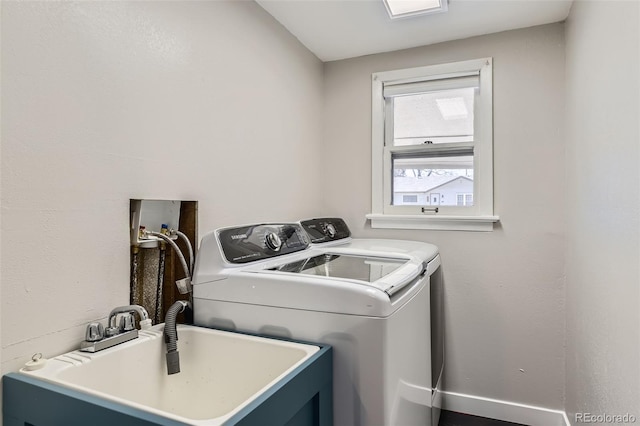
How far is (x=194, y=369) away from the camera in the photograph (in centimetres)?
119

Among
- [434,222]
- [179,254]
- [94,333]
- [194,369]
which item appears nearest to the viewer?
[94,333]

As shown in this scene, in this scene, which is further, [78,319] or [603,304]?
[603,304]

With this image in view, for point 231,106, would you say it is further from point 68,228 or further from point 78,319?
point 78,319

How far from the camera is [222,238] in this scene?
1350 mm

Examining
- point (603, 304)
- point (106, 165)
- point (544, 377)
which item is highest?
point (106, 165)

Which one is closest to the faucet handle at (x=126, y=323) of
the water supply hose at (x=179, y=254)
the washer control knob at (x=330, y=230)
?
the water supply hose at (x=179, y=254)

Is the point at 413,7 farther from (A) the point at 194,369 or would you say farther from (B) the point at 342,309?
(A) the point at 194,369

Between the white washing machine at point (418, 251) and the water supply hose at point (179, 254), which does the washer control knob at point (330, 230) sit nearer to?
the white washing machine at point (418, 251)

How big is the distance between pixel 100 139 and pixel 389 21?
1.60 metres

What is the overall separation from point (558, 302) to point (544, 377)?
428mm

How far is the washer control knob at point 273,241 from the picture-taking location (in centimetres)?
153

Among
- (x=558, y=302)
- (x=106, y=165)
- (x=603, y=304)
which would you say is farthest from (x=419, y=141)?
(x=106, y=165)

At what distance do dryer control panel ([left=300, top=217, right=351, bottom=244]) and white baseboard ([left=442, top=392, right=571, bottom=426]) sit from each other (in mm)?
1152

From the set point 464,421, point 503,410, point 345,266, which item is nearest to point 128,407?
point 345,266
